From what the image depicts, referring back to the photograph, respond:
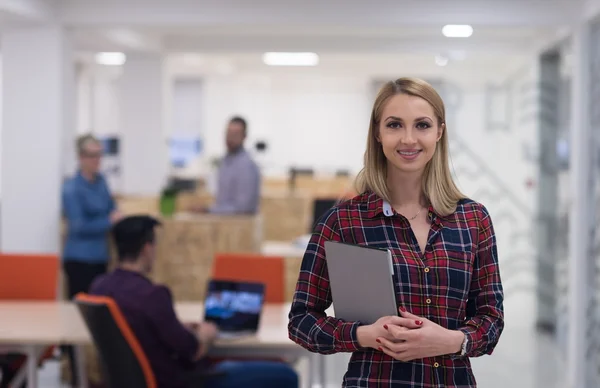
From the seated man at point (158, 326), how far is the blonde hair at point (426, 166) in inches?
76.9

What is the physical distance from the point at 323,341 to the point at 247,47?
715 cm

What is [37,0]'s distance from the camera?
6195 millimetres

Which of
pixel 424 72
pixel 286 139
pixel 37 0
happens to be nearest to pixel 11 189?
pixel 37 0

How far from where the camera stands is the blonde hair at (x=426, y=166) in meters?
2.02

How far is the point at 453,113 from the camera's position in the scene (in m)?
7.33

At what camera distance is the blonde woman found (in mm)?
1957

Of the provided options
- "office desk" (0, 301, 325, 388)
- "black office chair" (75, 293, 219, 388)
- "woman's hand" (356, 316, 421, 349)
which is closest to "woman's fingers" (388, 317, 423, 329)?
"woman's hand" (356, 316, 421, 349)

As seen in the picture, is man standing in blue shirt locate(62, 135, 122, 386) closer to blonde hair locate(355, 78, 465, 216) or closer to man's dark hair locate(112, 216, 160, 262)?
man's dark hair locate(112, 216, 160, 262)

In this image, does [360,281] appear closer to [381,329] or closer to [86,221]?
[381,329]

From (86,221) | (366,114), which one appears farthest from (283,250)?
(366,114)

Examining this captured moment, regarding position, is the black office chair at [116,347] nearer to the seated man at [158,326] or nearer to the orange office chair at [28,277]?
the seated man at [158,326]

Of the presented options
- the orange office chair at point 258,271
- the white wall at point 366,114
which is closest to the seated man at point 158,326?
the orange office chair at point 258,271

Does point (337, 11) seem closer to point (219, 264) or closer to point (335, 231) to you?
point (219, 264)

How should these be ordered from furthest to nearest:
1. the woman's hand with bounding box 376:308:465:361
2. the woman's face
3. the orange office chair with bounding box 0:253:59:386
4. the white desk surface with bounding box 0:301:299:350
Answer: the orange office chair with bounding box 0:253:59:386
the white desk surface with bounding box 0:301:299:350
the woman's face
the woman's hand with bounding box 376:308:465:361
